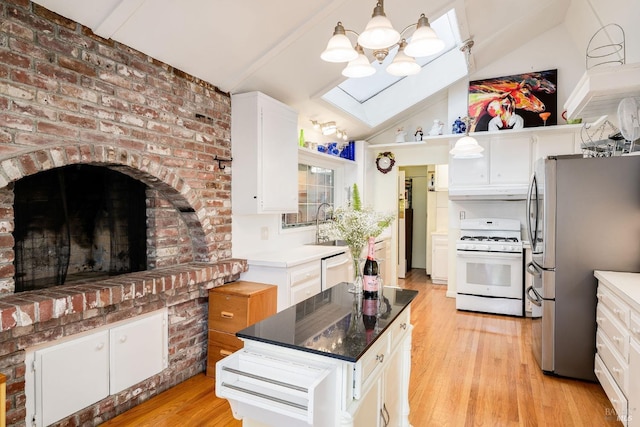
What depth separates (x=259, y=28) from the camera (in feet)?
8.64

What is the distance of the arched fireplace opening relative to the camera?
2074 mm

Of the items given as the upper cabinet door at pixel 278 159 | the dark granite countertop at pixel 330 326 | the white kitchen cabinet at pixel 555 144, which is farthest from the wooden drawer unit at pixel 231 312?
the white kitchen cabinet at pixel 555 144

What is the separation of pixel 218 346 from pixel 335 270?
1454 mm

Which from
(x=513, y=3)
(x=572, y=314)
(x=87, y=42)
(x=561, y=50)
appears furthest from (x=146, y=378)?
(x=561, y=50)

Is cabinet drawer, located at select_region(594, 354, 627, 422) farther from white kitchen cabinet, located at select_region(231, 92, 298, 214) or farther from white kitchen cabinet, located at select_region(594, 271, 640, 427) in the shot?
white kitchen cabinet, located at select_region(231, 92, 298, 214)

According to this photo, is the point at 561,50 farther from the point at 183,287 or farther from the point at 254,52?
the point at 183,287

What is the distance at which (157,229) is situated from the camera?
2.71m

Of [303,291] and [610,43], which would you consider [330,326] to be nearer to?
[303,291]

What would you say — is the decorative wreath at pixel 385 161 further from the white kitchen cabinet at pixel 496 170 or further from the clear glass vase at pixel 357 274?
the clear glass vase at pixel 357 274

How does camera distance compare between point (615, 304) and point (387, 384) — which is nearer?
point (387, 384)

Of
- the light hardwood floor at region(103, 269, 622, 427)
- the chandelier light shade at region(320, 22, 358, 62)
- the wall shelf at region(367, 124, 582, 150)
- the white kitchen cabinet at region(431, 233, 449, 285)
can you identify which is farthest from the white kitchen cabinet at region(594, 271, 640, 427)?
the white kitchen cabinet at region(431, 233, 449, 285)

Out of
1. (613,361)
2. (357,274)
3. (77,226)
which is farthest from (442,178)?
(77,226)

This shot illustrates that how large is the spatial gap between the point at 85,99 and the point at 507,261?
4.61 metres

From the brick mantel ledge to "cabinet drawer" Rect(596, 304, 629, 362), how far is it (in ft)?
8.70
